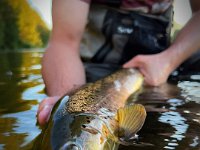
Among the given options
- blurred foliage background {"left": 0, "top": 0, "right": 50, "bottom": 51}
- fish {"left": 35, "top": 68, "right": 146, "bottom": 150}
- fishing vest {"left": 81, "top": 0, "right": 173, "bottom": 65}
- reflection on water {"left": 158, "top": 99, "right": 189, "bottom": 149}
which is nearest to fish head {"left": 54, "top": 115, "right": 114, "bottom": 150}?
fish {"left": 35, "top": 68, "right": 146, "bottom": 150}

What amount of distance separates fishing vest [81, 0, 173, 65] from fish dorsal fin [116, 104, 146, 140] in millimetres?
1319

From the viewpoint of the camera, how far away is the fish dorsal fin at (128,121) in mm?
1492

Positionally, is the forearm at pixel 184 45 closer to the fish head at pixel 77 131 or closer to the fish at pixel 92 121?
the fish at pixel 92 121

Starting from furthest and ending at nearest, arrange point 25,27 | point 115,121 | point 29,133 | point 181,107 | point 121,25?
point 25,27
point 121,25
point 181,107
point 29,133
point 115,121

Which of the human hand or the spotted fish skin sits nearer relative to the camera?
the spotted fish skin

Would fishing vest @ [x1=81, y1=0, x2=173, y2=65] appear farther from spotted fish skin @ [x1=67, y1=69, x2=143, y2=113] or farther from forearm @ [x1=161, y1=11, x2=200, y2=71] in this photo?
spotted fish skin @ [x1=67, y1=69, x2=143, y2=113]

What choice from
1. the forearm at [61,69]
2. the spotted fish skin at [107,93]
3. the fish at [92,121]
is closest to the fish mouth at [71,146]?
the fish at [92,121]

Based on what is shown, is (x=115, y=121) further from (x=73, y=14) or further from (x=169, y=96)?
(x=73, y=14)

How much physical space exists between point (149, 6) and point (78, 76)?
0.78m

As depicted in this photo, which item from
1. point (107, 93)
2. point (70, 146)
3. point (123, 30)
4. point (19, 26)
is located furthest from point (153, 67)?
point (19, 26)

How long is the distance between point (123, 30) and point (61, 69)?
68 cm

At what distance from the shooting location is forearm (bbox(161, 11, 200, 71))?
8.25ft

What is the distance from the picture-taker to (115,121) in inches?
59.2

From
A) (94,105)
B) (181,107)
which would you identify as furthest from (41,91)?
(94,105)
